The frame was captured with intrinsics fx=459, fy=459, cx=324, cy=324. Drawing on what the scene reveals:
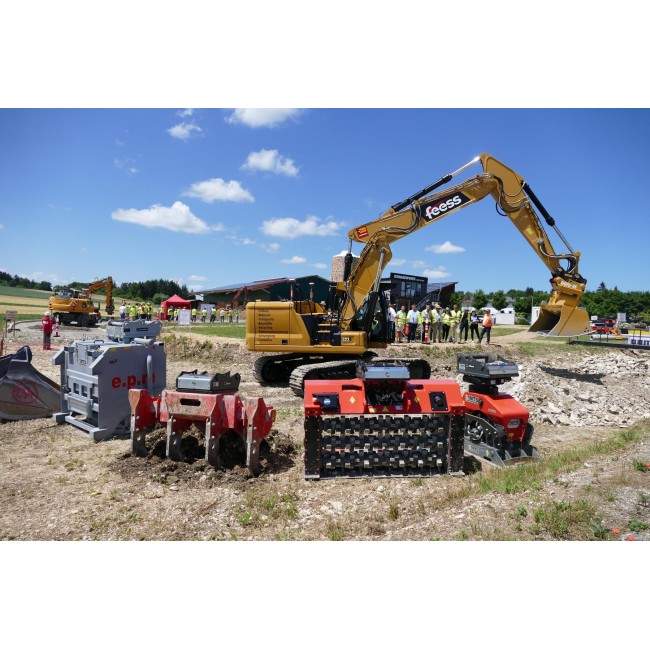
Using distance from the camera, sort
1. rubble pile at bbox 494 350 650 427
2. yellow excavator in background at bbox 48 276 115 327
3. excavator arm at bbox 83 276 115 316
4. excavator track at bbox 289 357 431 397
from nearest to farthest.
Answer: rubble pile at bbox 494 350 650 427, excavator track at bbox 289 357 431 397, yellow excavator in background at bbox 48 276 115 327, excavator arm at bbox 83 276 115 316

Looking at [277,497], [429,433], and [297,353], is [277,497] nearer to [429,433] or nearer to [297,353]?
[429,433]

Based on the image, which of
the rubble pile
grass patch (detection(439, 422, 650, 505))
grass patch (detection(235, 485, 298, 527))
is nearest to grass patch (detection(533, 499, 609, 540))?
grass patch (detection(439, 422, 650, 505))

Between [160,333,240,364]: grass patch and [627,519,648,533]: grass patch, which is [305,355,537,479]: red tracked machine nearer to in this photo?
[627,519,648,533]: grass patch

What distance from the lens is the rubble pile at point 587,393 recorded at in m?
10.1

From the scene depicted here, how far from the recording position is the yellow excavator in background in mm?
32656

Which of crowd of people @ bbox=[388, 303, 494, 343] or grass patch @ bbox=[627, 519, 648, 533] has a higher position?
crowd of people @ bbox=[388, 303, 494, 343]

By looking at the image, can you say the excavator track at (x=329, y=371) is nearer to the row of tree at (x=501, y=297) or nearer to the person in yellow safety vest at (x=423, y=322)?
the person in yellow safety vest at (x=423, y=322)

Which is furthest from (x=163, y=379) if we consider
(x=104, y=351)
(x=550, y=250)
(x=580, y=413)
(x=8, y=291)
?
(x=8, y=291)

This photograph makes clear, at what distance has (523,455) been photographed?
704 cm

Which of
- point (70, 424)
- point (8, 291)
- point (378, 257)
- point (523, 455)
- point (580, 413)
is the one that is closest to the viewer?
point (523, 455)

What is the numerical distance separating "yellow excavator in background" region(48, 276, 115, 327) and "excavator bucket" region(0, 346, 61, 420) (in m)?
27.3

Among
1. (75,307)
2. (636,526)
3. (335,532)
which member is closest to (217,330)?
(75,307)

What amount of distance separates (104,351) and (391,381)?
4617 mm

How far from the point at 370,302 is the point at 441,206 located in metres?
3.12
